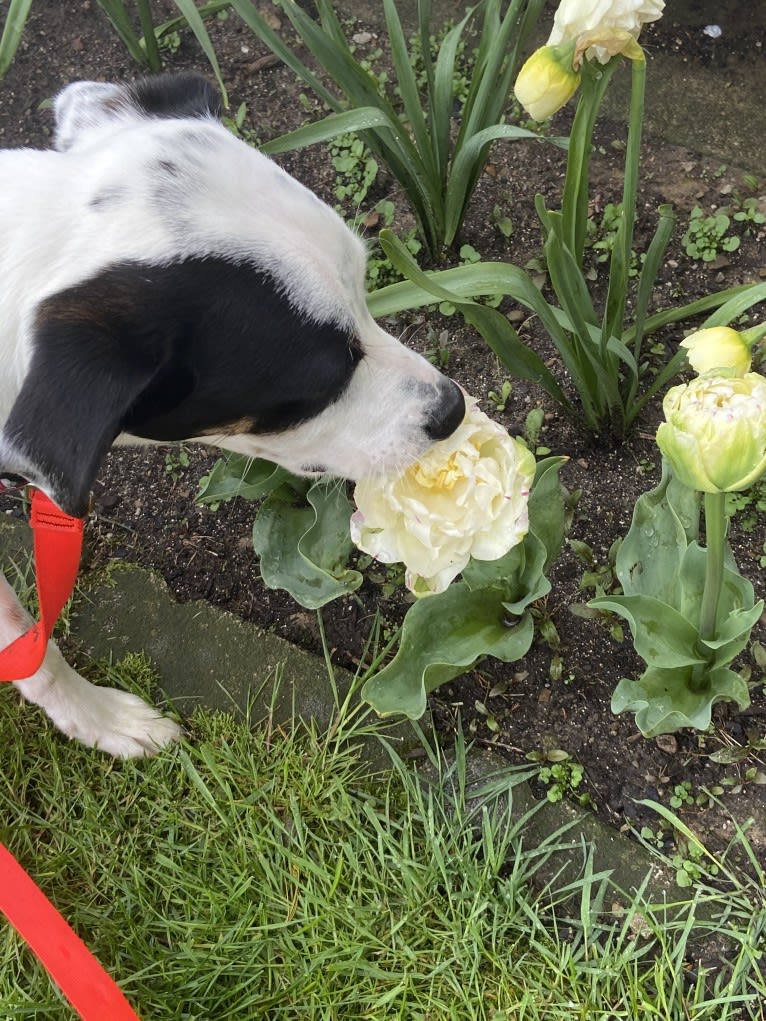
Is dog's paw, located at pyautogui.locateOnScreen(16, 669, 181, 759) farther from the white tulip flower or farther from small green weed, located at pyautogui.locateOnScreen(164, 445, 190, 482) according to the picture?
the white tulip flower

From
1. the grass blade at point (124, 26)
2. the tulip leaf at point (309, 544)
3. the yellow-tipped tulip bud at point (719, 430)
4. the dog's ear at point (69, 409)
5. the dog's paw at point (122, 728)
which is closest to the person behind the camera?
the yellow-tipped tulip bud at point (719, 430)

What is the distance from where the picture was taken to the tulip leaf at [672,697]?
1.38 meters

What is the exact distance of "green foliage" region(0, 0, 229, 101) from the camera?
74.4 inches

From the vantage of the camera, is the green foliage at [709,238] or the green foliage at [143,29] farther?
the green foliage at [709,238]

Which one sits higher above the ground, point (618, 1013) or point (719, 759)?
point (719, 759)

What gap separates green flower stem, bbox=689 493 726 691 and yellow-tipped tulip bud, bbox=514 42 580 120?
67 centimetres

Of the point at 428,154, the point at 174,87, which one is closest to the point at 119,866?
the point at 174,87

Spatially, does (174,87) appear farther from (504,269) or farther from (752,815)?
(752,815)

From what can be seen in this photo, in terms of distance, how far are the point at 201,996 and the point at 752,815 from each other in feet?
3.68

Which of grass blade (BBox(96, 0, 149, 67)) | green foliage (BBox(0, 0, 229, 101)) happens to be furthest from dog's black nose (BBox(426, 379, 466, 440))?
grass blade (BBox(96, 0, 149, 67))

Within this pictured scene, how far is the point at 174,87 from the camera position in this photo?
150 centimetres

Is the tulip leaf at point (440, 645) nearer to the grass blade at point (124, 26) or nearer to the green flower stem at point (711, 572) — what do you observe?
the green flower stem at point (711, 572)

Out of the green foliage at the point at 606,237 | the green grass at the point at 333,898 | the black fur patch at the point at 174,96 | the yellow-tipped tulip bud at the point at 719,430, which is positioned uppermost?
the black fur patch at the point at 174,96

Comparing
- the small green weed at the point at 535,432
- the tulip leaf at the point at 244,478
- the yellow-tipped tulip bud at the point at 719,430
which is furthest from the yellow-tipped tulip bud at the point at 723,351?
the small green weed at the point at 535,432
